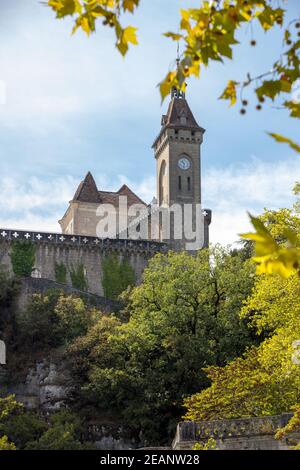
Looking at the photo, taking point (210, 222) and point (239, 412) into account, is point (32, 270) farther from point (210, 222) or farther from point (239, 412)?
point (239, 412)

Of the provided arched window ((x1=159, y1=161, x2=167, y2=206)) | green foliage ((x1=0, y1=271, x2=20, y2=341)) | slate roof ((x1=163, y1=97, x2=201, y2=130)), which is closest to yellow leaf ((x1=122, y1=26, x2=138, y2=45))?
green foliage ((x1=0, y1=271, x2=20, y2=341))

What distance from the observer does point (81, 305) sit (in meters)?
40.8

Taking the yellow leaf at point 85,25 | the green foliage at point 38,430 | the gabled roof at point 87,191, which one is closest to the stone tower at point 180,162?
the gabled roof at point 87,191

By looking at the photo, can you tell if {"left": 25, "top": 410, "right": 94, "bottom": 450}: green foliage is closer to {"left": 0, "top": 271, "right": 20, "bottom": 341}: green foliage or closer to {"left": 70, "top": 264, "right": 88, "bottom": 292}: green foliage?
{"left": 0, "top": 271, "right": 20, "bottom": 341}: green foliage

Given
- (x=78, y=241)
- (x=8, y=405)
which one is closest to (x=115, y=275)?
(x=78, y=241)

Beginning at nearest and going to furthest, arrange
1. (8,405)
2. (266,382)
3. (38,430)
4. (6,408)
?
1. (266,382)
2. (6,408)
3. (8,405)
4. (38,430)

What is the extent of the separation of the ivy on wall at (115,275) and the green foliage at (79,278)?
1316mm

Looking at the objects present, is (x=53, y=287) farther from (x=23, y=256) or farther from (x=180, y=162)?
(x=180, y=162)

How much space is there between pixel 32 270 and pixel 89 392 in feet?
64.2

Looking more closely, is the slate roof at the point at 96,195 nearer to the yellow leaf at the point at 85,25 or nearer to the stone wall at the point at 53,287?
the stone wall at the point at 53,287

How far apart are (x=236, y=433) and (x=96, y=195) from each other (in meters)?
56.4

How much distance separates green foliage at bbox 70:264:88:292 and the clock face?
17.6 metres

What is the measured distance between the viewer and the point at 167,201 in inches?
2657

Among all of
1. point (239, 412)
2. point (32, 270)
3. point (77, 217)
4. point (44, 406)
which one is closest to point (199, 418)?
point (239, 412)
